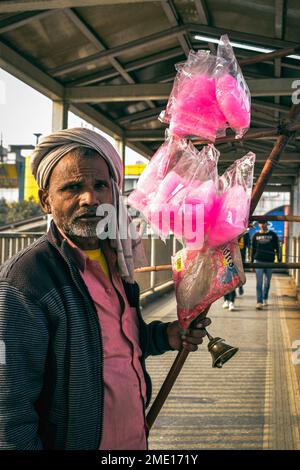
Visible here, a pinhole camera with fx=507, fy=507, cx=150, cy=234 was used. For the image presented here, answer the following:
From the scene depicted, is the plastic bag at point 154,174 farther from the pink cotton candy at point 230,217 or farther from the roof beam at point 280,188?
the roof beam at point 280,188

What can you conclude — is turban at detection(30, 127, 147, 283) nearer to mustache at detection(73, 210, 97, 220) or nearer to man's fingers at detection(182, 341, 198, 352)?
mustache at detection(73, 210, 97, 220)

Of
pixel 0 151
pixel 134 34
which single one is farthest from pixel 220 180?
pixel 0 151

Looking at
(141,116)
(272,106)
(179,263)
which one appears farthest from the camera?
(141,116)

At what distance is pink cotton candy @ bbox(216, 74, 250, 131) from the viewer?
6.58ft

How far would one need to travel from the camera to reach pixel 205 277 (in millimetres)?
1961

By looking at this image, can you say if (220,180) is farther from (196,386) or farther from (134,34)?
(134,34)

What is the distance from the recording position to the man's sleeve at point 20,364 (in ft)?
4.83

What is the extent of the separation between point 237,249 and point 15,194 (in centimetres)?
5478

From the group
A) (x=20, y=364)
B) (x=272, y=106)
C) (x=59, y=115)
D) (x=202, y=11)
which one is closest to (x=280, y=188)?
(x=272, y=106)

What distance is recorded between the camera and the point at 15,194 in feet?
179

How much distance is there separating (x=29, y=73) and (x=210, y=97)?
15.0 feet

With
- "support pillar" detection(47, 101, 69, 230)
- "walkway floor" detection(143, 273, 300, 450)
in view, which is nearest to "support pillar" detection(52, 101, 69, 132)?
"support pillar" detection(47, 101, 69, 230)

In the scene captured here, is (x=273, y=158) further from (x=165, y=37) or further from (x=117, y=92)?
(x=117, y=92)

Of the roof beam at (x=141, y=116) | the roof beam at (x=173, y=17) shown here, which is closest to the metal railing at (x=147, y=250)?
the roof beam at (x=141, y=116)
